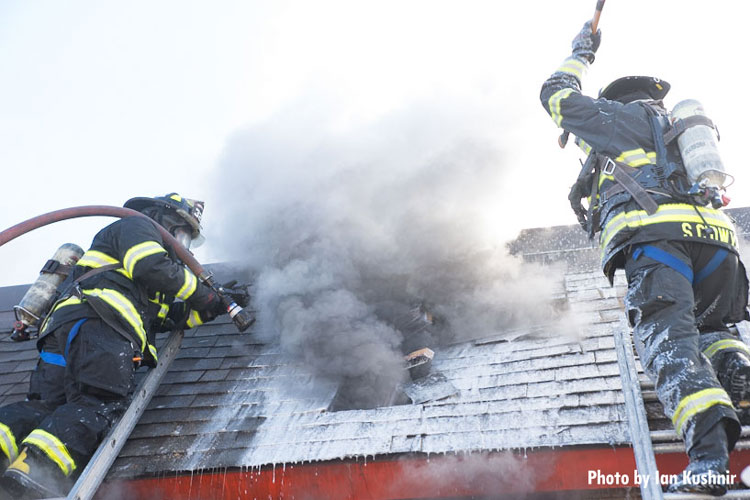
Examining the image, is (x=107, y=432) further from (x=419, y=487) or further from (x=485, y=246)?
(x=485, y=246)

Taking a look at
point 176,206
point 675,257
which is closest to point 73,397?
point 176,206

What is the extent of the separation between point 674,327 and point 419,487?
1697 mm

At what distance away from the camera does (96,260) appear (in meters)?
4.63

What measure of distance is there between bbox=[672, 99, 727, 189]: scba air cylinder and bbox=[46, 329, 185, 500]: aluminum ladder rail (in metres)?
4.01

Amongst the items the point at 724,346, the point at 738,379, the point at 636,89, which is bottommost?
the point at 738,379

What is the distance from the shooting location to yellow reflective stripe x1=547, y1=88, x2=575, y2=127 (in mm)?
3576

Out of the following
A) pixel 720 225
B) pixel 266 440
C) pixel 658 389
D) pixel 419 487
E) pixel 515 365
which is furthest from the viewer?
pixel 515 365

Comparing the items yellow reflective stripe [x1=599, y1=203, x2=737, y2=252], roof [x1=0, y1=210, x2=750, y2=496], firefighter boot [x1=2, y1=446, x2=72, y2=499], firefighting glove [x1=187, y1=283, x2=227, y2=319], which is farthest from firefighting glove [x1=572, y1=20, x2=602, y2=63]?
firefighter boot [x1=2, y1=446, x2=72, y2=499]

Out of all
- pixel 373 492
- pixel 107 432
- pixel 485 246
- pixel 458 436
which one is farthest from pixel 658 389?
pixel 107 432

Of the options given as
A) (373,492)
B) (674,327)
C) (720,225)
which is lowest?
(373,492)

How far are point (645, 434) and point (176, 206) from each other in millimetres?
4522

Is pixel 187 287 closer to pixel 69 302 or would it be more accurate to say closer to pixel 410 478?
pixel 69 302

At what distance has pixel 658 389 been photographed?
2.72 m

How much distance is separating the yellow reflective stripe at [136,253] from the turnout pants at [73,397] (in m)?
0.48
